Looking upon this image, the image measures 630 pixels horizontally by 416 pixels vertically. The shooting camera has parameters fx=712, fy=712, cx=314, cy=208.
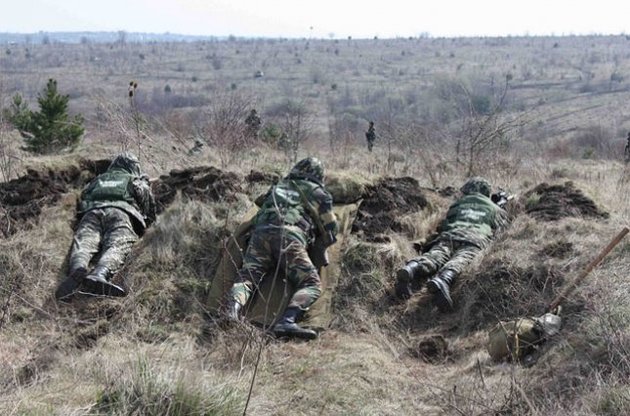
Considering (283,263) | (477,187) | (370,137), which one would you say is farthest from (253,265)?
(370,137)

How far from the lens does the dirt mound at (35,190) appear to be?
8070 millimetres

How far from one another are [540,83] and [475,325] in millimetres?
89613

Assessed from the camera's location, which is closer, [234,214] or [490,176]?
[234,214]

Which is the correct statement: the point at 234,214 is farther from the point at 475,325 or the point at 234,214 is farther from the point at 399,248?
the point at 475,325

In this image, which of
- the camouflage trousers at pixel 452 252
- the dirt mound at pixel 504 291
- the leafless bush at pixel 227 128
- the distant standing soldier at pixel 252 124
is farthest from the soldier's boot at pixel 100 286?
the distant standing soldier at pixel 252 124

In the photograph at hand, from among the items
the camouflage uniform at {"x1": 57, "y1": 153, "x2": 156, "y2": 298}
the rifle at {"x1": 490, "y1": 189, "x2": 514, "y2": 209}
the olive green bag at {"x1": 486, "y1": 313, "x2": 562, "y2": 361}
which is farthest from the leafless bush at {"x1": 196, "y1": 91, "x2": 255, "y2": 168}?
the olive green bag at {"x1": 486, "y1": 313, "x2": 562, "y2": 361}

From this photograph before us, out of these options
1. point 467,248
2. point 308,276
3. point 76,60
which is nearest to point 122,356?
point 308,276

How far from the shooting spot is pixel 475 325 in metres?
6.66

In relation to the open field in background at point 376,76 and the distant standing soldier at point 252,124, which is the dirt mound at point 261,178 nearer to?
the distant standing soldier at point 252,124

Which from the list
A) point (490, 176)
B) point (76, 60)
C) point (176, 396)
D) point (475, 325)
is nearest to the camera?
point (176, 396)

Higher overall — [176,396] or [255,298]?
[176,396]

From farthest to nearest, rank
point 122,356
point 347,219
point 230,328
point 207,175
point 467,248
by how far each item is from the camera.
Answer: point 207,175
point 347,219
point 467,248
point 230,328
point 122,356

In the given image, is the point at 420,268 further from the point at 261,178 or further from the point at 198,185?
the point at 198,185

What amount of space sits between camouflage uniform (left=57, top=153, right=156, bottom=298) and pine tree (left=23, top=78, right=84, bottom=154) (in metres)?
8.27
